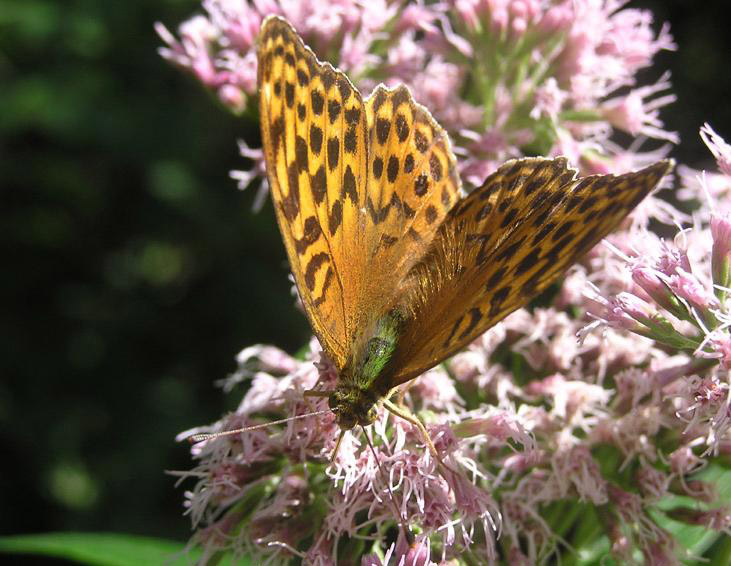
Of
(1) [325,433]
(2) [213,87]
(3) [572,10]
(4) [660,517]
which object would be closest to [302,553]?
(1) [325,433]

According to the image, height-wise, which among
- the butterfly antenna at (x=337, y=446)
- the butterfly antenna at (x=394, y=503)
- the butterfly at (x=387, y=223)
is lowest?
the butterfly antenna at (x=394, y=503)

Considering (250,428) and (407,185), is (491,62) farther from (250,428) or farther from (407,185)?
(250,428)

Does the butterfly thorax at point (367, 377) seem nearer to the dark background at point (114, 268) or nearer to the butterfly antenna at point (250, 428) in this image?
the butterfly antenna at point (250, 428)

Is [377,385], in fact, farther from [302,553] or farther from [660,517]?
[660,517]

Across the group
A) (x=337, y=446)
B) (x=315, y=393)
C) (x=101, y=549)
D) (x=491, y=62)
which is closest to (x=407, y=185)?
(x=315, y=393)

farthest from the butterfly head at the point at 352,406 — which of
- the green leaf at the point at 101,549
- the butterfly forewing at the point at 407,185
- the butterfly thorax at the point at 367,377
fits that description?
the green leaf at the point at 101,549

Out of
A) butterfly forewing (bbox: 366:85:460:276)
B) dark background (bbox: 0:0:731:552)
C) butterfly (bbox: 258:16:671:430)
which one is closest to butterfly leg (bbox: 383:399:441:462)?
butterfly (bbox: 258:16:671:430)
